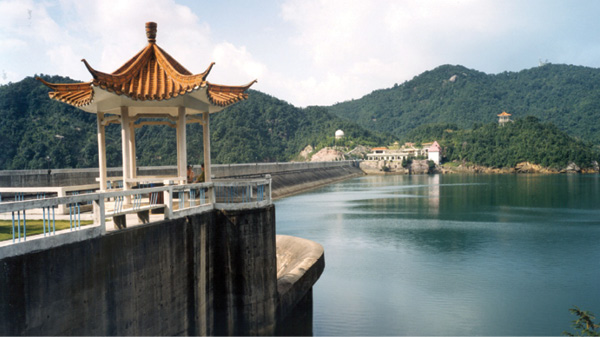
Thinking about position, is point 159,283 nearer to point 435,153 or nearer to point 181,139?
point 181,139

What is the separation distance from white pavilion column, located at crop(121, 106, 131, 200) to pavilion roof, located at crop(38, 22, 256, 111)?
655mm

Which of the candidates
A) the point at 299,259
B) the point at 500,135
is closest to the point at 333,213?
the point at 299,259

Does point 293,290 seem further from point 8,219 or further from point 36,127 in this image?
point 36,127

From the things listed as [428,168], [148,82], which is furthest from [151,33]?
[428,168]

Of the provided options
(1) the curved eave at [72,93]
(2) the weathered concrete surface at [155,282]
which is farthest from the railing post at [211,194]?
(1) the curved eave at [72,93]

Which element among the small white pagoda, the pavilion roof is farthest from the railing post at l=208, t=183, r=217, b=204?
the pavilion roof

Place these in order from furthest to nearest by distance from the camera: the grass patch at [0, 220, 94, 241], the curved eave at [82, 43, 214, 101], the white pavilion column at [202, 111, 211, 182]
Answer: the white pavilion column at [202, 111, 211, 182], the curved eave at [82, 43, 214, 101], the grass patch at [0, 220, 94, 241]

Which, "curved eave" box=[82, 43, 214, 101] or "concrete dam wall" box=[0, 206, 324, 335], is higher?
"curved eave" box=[82, 43, 214, 101]

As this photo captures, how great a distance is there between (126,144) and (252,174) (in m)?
38.9

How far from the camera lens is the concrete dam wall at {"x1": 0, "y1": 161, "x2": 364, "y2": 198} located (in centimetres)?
1966

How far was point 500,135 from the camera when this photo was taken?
370ft

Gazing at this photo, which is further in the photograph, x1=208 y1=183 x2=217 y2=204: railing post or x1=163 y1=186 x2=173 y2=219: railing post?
x1=208 y1=183 x2=217 y2=204: railing post

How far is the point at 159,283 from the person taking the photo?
7.46m

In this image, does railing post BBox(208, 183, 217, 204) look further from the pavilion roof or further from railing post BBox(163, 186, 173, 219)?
the pavilion roof
